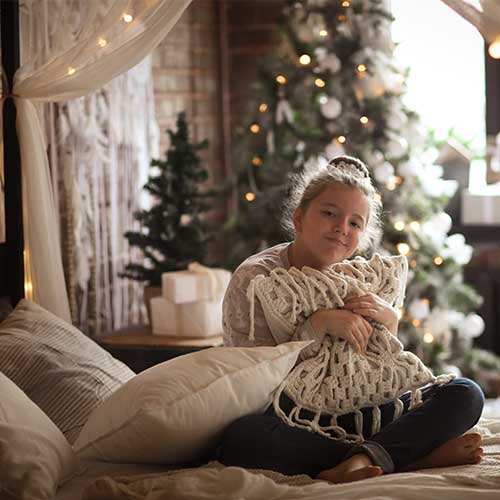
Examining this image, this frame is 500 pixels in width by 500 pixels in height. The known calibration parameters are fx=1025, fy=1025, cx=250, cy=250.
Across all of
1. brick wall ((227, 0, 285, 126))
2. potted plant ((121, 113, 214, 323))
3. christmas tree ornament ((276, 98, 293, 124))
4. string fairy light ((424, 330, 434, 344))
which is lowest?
string fairy light ((424, 330, 434, 344))

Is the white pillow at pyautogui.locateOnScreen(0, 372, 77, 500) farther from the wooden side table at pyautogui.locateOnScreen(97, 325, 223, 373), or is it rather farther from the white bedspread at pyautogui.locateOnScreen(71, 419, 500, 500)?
the wooden side table at pyautogui.locateOnScreen(97, 325, 223, 373)

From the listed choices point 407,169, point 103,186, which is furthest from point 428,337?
point 103,186

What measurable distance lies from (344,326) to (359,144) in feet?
7.78

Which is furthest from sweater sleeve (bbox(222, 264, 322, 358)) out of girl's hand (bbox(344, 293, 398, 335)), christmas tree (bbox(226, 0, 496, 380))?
christmas tree (bbox(226, 0, 496, 380))

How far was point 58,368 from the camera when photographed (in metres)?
2.66

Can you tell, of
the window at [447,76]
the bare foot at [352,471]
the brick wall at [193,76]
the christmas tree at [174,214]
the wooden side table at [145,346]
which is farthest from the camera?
the window at [447,76]

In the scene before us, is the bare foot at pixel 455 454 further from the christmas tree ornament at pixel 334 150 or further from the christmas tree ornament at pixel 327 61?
the christmas tree ornament at pixel 327 61

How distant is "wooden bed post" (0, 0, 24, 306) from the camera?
322 cm

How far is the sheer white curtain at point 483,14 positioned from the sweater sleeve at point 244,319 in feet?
2.72

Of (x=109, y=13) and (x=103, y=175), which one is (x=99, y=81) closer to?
(x=109, y=13)

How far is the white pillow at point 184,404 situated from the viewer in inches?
84.4

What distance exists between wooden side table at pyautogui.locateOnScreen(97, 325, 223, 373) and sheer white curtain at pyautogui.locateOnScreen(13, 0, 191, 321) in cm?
27

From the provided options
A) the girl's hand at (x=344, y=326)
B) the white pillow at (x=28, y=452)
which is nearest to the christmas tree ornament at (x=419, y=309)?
the girl's hand at (x=344, y=326)

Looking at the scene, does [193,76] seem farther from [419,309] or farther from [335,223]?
[335,223]
